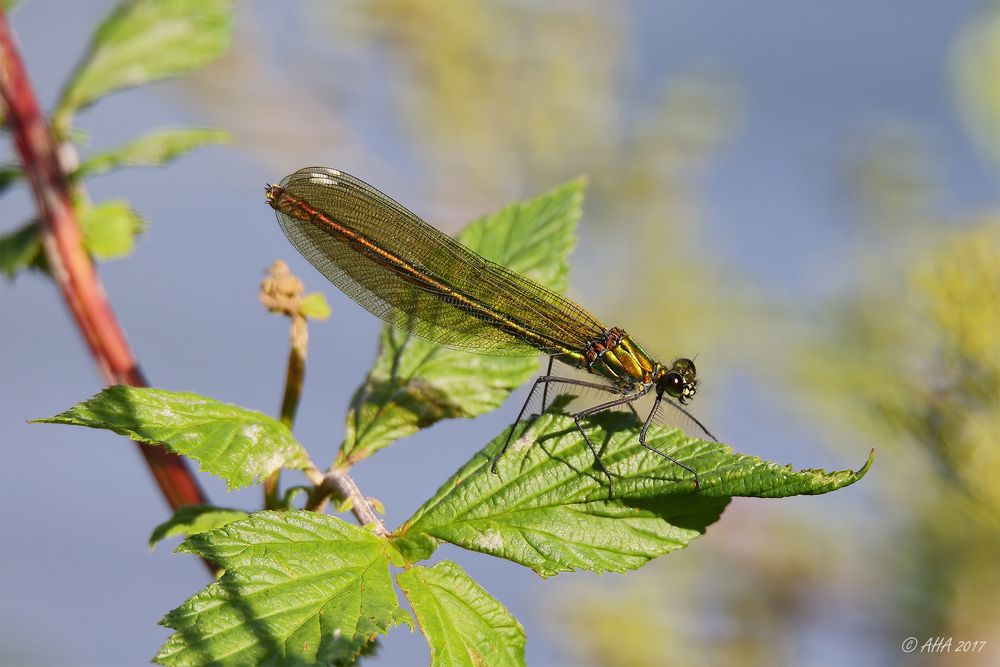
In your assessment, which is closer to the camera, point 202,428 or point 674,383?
point 202,428

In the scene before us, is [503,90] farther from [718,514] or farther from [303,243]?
[718,514]

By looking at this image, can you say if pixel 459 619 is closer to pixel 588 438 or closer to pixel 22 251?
pixel 588 438

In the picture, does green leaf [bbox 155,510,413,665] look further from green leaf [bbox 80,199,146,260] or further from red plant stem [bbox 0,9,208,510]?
green leaf [bbox 80,199,146,260]

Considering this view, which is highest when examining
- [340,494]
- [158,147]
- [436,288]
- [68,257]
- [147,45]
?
[147,45]

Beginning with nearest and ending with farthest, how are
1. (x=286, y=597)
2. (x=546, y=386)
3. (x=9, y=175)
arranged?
(x=286, y=597)
(x=9, y=175)
(x=546, y=386)

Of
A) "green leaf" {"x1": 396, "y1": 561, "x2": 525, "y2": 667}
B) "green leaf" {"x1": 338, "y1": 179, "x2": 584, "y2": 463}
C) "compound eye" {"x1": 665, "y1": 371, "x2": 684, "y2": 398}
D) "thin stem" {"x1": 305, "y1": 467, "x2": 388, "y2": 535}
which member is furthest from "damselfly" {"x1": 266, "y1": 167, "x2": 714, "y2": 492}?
"green leaf" {"x1": 396, "y1": 561, "x2": 525, "y2": 667}

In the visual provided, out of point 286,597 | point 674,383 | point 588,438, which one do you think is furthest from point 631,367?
point 286,597
